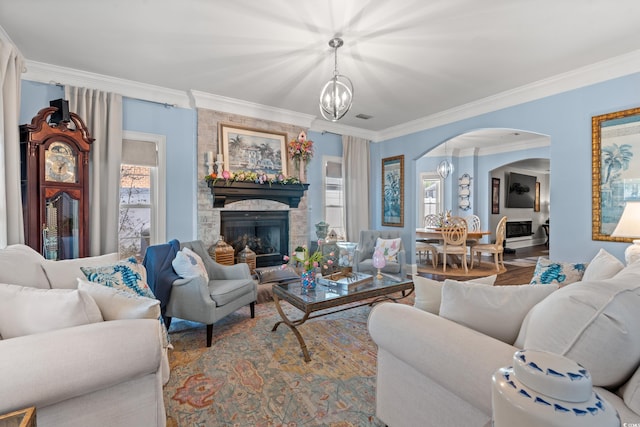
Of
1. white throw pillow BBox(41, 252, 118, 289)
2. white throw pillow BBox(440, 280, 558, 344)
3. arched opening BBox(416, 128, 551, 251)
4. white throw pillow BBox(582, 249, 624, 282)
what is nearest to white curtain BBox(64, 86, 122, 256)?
white throw pillow BBox(41, 252, 118, 289)

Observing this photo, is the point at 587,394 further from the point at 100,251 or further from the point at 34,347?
the point at 100,251

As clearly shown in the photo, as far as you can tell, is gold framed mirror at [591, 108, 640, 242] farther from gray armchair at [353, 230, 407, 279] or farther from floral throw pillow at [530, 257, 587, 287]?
gray armchair at [353, 230, 407, 279]

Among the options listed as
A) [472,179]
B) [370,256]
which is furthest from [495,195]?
[370,256]

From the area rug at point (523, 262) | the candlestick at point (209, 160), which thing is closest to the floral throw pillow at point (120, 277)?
the candlestick at point (209, 160)

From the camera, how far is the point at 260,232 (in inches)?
192

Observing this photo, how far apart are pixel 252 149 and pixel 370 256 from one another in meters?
2.50

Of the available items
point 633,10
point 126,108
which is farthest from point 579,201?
point 126,108

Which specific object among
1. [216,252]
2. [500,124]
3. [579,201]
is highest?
[500,124]

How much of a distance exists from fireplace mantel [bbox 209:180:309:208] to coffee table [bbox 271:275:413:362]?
78.4 inches

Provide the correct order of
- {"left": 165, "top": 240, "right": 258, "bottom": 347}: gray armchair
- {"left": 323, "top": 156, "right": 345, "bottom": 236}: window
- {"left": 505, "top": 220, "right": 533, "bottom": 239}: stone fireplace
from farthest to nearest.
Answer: {"left": 505, "top": 220, "right": 533, "bottom": 239}: stone fireplace → {"left": 323, "top": 156, "right": 345, "bottom": 236}: window → {"left": 165, "top": 240, "right": 258, "bottom": 347}: gray armchair

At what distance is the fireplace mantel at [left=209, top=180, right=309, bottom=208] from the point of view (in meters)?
4.25

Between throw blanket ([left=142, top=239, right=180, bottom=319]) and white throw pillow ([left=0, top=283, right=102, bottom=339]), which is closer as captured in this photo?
white throw pillow ([left=0, top=283, right=102, bottom=339])

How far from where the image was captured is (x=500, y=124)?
4.19m

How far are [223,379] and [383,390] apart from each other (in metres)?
1.18
